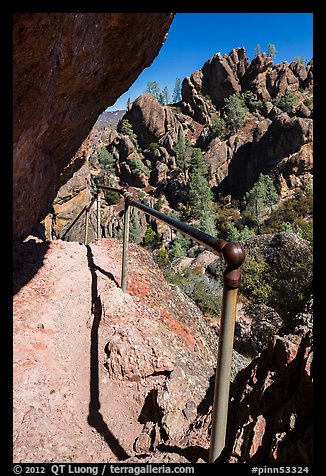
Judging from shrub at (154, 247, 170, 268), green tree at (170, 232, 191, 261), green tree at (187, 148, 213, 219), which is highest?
green tree at (187, 148, 213, 219)

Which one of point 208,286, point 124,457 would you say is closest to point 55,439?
point 124,457

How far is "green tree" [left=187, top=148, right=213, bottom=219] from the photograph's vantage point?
46.1 m

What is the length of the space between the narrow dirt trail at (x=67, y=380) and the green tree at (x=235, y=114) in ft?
190

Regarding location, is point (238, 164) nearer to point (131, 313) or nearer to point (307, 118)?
point (307, 118)

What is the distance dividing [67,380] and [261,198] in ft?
141

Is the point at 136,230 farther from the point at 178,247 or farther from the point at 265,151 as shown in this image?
the point at 265,151

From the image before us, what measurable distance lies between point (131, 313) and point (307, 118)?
5084 centimetres

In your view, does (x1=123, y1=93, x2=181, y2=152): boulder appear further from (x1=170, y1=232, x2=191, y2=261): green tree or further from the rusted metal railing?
the rusted metal railing

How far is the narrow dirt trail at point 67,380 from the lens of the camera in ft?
6.39

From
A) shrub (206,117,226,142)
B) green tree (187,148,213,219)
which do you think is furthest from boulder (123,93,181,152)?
green tree (187,148,213,219)

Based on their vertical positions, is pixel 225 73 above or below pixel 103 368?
above

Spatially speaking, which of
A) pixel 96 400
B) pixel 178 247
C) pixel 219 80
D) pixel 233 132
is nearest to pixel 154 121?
pixel 233 132

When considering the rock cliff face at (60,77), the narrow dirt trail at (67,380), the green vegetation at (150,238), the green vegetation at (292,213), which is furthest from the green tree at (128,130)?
the narrow dirt trail at (67,380)

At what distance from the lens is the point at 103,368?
8.89ft
